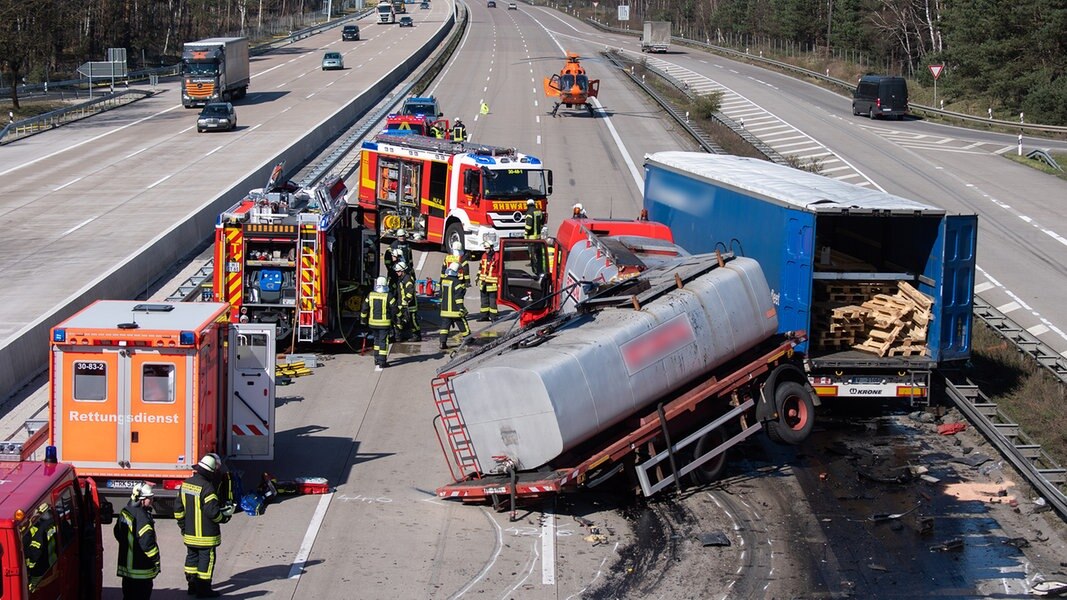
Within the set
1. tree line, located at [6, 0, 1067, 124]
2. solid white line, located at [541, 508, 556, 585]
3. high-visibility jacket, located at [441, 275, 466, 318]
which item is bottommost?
solid white line, located at [541, 508, 556, 585]

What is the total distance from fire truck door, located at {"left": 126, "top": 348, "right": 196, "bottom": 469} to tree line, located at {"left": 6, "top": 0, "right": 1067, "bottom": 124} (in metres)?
49.1

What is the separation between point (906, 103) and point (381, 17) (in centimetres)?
7043

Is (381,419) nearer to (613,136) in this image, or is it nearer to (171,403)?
(171,403)

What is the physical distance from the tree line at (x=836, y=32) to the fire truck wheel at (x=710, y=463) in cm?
4698

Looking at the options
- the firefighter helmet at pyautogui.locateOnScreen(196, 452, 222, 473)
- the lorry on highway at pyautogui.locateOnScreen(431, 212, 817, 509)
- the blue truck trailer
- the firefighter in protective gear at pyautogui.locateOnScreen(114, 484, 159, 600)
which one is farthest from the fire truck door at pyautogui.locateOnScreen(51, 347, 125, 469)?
the blue truck trailer

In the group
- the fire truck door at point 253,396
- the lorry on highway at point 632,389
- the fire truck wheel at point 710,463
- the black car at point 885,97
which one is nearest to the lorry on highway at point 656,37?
the black car at point 885,97

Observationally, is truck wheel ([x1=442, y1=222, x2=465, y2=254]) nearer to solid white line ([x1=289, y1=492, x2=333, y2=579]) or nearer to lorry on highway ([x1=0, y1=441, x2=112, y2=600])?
solid white line ([x1=289, y1=492, x2=333, y2=579])

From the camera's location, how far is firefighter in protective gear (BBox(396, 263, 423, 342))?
20.1m

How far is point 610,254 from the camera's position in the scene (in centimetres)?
1800

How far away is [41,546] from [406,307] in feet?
38.6

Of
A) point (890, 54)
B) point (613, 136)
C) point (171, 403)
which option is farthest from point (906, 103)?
point (171, 403)

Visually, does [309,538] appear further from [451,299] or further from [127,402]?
[451,299]

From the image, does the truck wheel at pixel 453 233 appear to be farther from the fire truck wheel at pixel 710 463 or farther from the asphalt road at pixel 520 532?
the fire truck wheel at pixel 710 463

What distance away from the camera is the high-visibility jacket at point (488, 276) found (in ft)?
69.2
